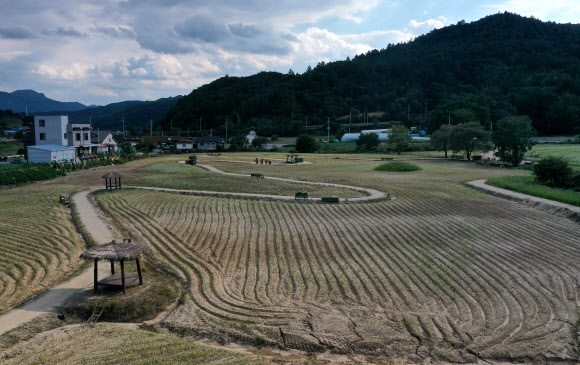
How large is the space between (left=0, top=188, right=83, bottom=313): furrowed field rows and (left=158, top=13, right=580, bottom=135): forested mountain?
105m

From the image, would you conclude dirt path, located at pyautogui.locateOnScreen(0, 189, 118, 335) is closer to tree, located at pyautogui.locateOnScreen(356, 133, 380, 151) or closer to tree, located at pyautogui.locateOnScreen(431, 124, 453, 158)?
tree, located at pyautogui.locateOnScreen(431, 124, 453, 158)

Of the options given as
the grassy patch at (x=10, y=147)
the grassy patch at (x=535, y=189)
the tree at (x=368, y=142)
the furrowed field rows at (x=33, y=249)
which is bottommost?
the furrowed field rows at (x=33, y=249)

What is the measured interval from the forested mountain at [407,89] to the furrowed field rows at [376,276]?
329 ft

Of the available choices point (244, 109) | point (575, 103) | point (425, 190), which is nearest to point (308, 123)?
point (244, 109)

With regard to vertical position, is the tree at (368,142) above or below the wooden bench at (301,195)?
above

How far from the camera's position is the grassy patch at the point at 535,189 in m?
27.1

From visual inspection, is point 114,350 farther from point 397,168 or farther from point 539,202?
point 397,168

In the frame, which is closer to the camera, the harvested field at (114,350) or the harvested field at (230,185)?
the harvested field at (114,350)

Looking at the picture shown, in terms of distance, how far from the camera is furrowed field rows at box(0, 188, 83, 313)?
13.5 meters

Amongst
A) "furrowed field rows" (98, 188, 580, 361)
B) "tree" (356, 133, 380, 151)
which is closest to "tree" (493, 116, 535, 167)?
"tree" (356, 133, 380, 151)

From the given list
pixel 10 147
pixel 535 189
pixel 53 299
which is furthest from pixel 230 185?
pixel 10 147

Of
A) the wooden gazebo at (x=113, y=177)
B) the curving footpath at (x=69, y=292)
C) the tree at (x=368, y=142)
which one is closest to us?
the curving footpath at (x=69, y=292)

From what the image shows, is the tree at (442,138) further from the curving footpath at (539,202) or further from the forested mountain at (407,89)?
the forested mountain at (407,89)

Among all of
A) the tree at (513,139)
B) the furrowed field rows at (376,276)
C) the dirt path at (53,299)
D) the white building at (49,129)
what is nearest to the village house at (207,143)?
the white building at (49,129)
